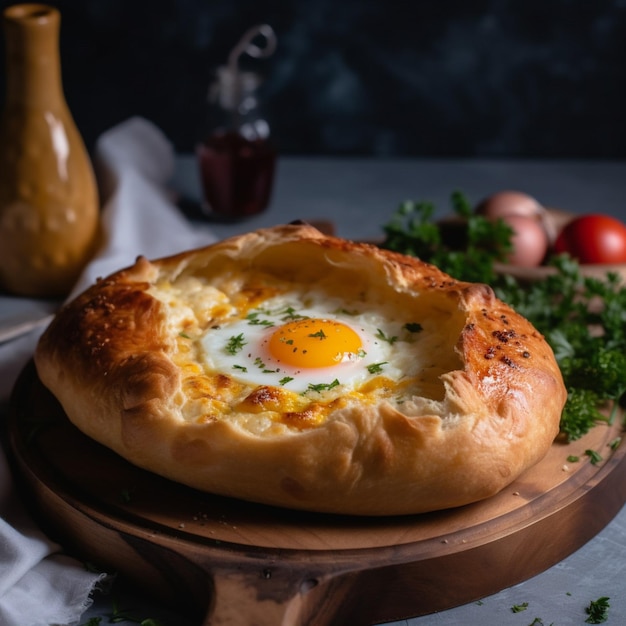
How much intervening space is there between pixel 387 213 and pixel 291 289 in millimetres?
3029

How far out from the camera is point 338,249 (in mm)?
4008

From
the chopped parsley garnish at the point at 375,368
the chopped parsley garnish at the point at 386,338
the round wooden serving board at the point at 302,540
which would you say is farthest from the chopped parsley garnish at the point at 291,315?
the round wooden serving board at the point at 302,540

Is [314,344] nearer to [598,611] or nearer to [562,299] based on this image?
[598,611]

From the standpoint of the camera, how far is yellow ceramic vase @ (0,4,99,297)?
16.1 feet

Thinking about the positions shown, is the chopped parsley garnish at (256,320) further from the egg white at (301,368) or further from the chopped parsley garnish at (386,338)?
the chopped parsley garnish at (386,338)

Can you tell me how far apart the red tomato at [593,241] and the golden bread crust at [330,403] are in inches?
69.0

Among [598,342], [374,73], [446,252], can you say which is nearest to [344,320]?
[598,342]

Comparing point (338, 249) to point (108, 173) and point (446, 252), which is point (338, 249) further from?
point (108, 173)

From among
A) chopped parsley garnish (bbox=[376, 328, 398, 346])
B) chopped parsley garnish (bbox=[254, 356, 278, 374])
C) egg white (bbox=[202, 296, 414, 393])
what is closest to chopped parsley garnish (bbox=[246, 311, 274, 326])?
egg white (bbox=[202, 296, 414, 393])

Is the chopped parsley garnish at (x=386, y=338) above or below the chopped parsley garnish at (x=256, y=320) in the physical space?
above

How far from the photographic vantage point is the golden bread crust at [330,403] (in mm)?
3096

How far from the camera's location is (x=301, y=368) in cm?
347

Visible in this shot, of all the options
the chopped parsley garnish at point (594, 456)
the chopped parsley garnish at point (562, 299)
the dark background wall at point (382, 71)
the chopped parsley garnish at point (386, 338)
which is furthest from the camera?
the dark background wall at point (382, 71)

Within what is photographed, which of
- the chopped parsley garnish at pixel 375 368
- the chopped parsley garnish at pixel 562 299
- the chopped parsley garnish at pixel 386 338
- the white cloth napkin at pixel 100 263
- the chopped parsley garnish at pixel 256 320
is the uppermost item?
the chopped parsley garnish at pixel 386 338
